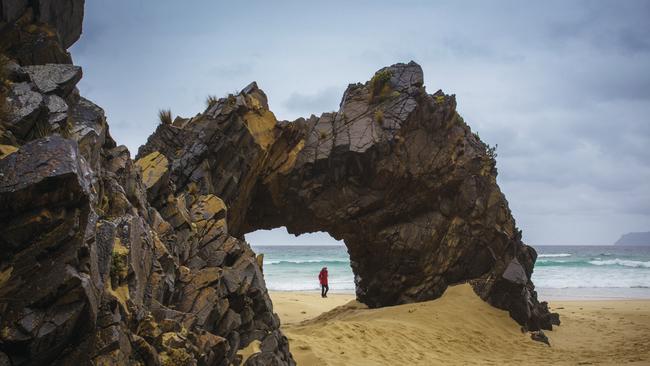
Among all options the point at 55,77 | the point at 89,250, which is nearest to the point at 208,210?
the point at 55,77

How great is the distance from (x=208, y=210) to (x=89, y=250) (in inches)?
269

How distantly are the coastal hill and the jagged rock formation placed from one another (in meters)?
0.02

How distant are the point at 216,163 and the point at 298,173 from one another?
3755mm

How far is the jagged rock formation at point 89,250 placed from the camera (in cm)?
478

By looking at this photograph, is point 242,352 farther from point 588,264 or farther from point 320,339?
point 588,264

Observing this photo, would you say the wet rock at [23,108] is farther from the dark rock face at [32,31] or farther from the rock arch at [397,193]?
the rock arch at [397,193]

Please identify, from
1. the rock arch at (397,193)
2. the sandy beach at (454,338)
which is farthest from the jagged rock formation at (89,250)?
the rock arch at (397,193)

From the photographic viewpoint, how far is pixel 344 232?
20562 millimetres

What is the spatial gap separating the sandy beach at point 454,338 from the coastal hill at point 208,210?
4.06 ft

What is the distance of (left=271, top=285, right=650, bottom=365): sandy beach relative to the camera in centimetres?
1350

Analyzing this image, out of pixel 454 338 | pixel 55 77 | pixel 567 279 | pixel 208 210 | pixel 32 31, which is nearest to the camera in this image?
pixel 55 77

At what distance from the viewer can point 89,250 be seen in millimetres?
5422

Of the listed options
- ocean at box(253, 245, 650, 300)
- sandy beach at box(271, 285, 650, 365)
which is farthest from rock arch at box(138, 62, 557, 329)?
ocean at box(253, 245, 650, 300)

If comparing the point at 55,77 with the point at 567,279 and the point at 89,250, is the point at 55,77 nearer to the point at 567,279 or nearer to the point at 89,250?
the point at 89,250
